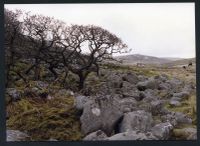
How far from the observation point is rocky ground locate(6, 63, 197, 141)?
8.59m

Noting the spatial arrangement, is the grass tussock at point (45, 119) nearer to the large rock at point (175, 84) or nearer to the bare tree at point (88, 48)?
the bare tree at point (88, 48)

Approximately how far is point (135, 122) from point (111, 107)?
453 mm

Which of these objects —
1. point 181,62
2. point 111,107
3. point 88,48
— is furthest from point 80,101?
point 181,62

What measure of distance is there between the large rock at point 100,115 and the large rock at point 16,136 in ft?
3.08

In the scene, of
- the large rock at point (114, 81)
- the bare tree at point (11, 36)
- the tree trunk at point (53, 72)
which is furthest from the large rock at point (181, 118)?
the bare tree at point (11, 36)

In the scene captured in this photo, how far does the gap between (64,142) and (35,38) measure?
5.83 feet

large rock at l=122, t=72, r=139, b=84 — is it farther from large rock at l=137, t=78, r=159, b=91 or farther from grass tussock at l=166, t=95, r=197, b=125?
grass tussock at l=166, t=95, r=197, b=125

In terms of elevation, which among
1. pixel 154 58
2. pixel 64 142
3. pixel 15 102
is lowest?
pixel 64 142

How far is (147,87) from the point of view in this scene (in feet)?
29.2

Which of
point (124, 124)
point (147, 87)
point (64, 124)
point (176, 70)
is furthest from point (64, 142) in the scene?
point (176, 70)

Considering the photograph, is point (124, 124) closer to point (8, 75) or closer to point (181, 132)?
point (181, 132)

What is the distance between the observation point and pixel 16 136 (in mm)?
8594

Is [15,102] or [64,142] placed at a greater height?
[15,102]

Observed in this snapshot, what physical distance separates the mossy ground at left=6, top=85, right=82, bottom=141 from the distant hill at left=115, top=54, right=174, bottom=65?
3.55ft
